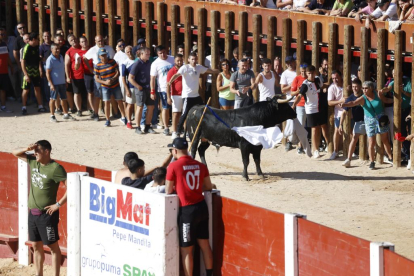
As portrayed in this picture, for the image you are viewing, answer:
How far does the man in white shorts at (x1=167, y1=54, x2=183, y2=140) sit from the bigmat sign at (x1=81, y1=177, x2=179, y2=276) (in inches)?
269

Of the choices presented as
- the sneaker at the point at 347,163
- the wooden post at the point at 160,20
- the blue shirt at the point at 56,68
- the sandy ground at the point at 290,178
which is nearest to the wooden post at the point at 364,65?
the sandy ground at the point at 290,178

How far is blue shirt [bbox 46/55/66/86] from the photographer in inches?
811

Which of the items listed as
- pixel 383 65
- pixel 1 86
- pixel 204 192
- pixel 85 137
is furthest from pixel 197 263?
pixel 1 86

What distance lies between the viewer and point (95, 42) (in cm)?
2177

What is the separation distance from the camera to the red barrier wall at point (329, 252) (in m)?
9.35

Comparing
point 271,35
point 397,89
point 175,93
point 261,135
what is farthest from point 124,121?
point 397,89

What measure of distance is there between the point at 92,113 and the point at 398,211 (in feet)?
28.4

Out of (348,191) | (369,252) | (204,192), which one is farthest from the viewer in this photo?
(348,191)

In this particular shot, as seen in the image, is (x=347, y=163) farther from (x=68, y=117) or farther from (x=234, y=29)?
(x=68, y=117)

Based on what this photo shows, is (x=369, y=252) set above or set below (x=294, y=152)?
above

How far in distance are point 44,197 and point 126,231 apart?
116cm

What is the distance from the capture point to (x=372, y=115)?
16.5m

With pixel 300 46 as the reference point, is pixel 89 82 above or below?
below

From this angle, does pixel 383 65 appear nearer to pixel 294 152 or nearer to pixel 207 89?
pixel 294 152
